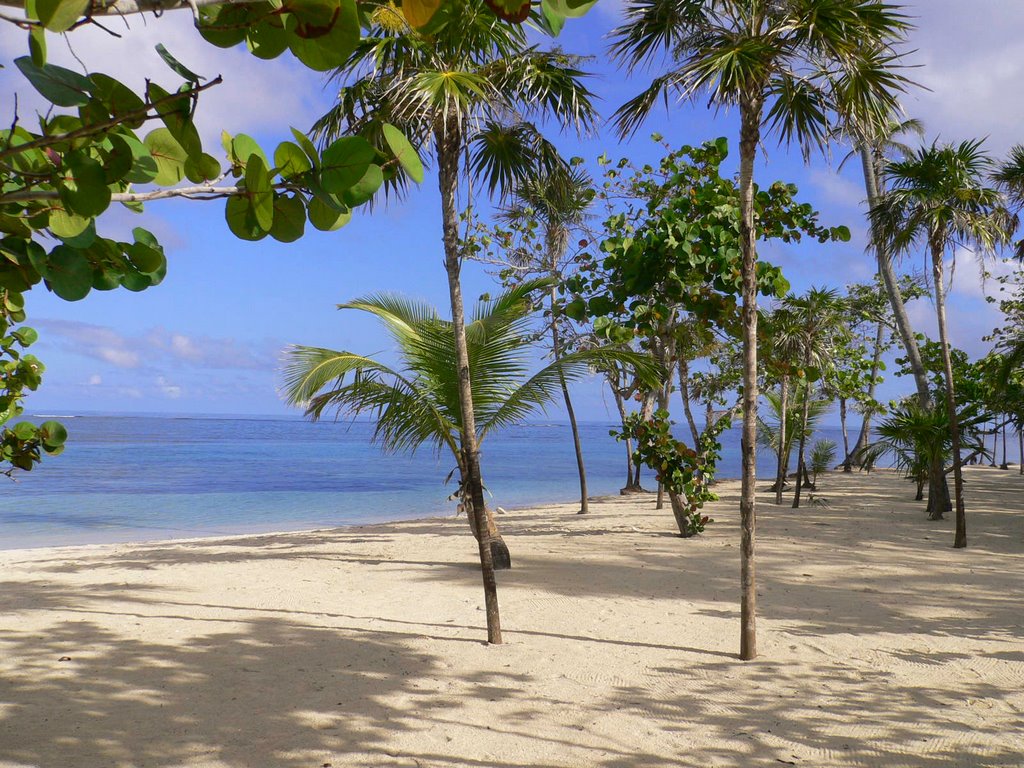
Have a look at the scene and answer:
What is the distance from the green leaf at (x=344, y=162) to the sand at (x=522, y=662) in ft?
10.5

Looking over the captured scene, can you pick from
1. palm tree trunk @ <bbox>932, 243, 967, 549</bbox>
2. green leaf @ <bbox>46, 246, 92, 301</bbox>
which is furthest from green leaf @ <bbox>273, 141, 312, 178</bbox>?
palm tree trunk @ <bbox>932, 243, 967, 549</bbox>

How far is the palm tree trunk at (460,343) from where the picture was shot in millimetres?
5672

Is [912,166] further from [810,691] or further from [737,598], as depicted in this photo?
[810,691]

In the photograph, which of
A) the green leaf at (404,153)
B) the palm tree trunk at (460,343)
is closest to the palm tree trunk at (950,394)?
the palm tree trunk at (460,343)

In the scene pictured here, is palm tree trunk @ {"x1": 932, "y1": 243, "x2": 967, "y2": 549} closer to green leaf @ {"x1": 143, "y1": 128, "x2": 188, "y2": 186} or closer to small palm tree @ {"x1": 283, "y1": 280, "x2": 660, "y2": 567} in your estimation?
small palm tree @ {"x1": 283, "y1": 280, "x2": 660, "y2": 567}

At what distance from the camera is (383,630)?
243 inches

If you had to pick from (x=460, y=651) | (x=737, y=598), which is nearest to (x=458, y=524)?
(x=737, y=598)

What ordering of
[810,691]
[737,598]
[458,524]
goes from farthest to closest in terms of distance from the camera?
[458,524], [737,598], [810,691]


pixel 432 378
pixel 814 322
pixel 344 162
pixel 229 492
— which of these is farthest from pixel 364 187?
pixel 229 492

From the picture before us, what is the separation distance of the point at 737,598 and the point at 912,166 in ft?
21.3

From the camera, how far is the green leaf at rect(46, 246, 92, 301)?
1.51 m

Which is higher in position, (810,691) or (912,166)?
(912,166)

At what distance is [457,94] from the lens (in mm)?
5246

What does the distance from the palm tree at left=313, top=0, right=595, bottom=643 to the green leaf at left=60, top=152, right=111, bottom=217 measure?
154 inches
